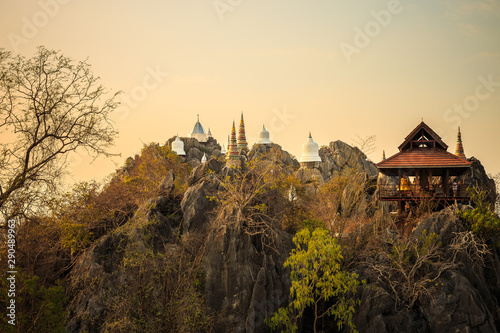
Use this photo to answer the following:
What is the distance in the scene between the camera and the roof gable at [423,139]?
27.8 meters

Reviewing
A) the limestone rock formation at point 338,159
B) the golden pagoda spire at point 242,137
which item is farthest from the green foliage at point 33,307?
the limestone rock formation at point 338,159

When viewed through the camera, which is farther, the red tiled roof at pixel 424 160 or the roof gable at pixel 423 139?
the roof gable at pixel 423 139

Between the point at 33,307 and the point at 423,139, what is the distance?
2118cm

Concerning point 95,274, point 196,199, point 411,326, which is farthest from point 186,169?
point 411,326

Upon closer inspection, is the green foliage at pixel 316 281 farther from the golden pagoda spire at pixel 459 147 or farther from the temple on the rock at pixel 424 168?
the golden pagoda spire at pixel 459 147

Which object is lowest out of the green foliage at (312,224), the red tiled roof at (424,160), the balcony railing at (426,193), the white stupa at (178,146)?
the green foliage at (312,224)

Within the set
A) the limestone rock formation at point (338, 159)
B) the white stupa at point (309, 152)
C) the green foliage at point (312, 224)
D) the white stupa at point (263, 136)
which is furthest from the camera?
the white stupa at point (263, 136)

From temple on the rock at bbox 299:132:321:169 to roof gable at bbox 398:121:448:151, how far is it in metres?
29.6

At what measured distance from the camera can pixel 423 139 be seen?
1110 inches

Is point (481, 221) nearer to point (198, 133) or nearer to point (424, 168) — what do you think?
point (424, 168)

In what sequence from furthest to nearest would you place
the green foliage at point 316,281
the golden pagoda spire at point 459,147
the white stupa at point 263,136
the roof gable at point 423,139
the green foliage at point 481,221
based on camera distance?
1. the white stupa at point 263,136
2. the golden pagoda spire at point 459,147
3. the roof gable at point 423,139
4. the green foliage at point 481,221
5. the green foliage at point 316,281

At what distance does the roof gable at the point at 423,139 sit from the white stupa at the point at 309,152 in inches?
1171

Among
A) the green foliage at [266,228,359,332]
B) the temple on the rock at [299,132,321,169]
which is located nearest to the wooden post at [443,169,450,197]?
the green foliage at [266,228,359,332]

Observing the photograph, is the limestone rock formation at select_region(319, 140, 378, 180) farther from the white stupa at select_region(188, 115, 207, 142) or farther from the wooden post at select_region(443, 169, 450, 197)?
the wooden post at select_region(443, 169, 450, 197)
